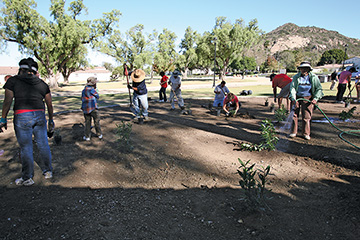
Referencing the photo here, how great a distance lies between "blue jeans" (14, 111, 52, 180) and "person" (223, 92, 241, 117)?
19.7 feet

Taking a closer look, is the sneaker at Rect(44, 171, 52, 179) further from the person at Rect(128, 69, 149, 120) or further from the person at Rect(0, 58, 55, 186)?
the person at Rect(128, 69, 149, 120)

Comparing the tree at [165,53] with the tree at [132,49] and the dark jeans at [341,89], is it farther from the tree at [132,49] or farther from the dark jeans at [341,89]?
the dark jeans at [341,89]

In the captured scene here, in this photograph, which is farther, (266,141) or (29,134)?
(266,141)

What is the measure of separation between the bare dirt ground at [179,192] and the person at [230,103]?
2.35 meters

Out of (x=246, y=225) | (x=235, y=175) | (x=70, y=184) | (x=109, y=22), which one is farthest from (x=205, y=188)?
(x=109, y=22)

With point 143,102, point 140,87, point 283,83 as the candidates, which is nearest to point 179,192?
point 143,102

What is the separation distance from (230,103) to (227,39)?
3522cm

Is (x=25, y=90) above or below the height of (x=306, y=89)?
above

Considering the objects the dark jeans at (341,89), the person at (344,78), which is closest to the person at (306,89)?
the person at (344,78)

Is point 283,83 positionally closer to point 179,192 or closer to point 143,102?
point 143,102

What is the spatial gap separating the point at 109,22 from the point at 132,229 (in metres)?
30.3

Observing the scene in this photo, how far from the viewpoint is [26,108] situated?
354cm

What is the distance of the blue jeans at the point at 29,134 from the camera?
3.54m

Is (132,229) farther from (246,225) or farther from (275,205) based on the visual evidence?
(275,205)
